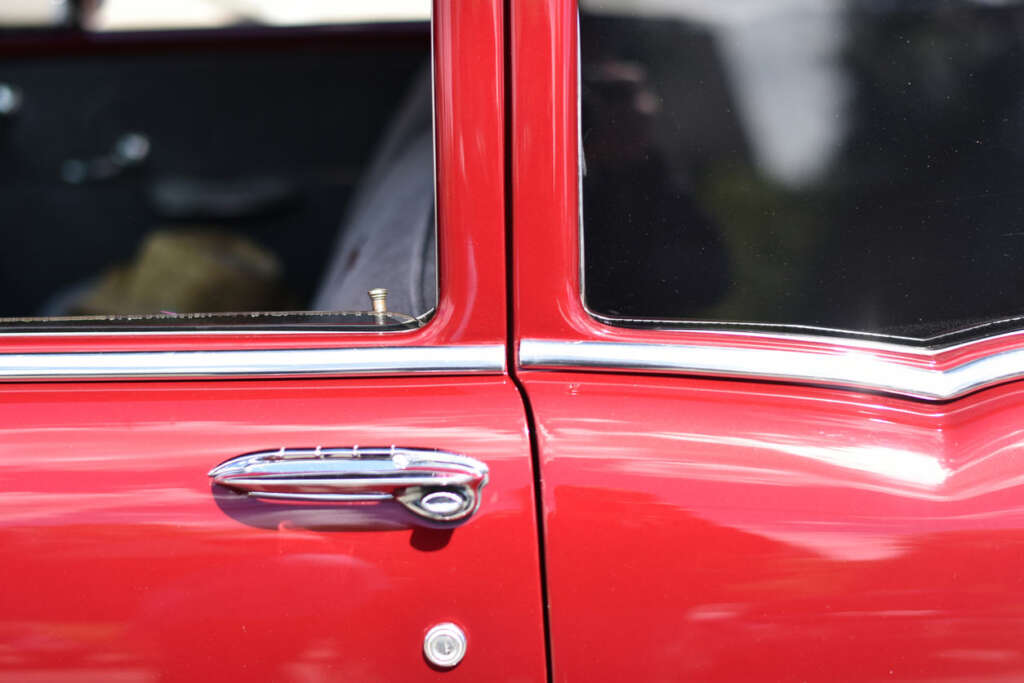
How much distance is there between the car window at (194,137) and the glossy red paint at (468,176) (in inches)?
77.9

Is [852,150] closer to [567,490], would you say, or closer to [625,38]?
[625,38]

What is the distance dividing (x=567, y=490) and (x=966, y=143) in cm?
62

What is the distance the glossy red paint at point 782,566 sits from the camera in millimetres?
988

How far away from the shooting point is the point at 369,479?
0.98 metres

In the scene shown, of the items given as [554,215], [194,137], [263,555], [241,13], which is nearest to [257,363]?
[263,555]

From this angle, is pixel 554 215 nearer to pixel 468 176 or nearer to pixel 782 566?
pixel 468 176

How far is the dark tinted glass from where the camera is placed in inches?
44.0

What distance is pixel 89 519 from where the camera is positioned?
100 centimetres

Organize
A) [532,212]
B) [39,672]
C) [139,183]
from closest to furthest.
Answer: [39,672], [532,212], [139,183]

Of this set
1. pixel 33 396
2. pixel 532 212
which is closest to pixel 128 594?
pixel 33 396

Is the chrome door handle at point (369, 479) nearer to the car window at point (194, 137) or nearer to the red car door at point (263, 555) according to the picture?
the red car door at point (263, 555)

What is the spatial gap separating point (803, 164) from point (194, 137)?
2800 mm

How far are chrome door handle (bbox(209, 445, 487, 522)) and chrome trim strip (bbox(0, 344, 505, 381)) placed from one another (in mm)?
151

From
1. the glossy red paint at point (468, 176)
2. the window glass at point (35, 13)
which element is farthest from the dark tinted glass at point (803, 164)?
the window glass at point (35, 13)
